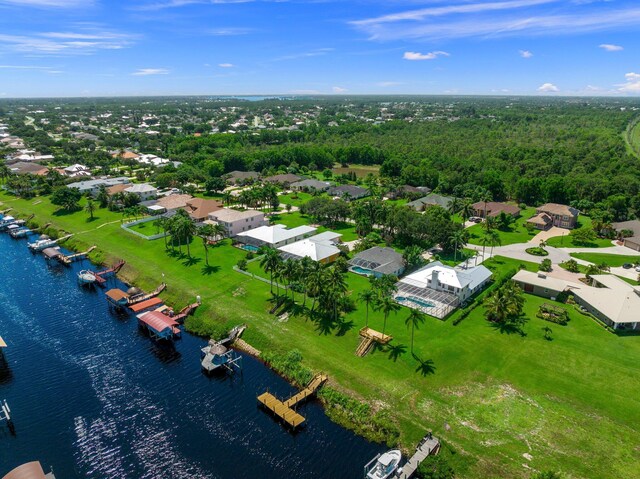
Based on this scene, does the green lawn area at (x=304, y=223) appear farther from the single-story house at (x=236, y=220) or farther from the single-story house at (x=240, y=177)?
the single-story house at (x=240, y=177)

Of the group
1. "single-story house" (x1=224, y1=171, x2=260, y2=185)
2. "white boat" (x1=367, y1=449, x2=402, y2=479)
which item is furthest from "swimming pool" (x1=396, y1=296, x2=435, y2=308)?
"single-story house" (x1=224, y1=171, x2=260, y2=185)

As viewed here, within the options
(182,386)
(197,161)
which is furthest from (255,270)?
(197,161)

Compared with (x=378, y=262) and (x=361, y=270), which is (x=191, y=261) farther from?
(x=378, y=262)

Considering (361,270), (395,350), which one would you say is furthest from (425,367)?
(361,270)

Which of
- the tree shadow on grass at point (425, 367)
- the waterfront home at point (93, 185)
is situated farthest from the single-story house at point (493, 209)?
the waterfront home at point (93, 185)

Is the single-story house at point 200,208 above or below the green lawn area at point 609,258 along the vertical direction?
above

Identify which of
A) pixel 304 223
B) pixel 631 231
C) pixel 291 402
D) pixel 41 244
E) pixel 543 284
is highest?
pixel 631 231

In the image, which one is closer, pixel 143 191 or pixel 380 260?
pixel 380 260
